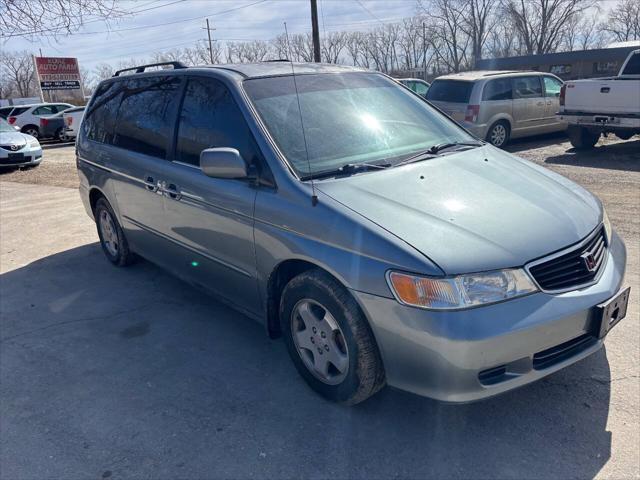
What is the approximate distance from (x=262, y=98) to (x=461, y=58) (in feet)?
228

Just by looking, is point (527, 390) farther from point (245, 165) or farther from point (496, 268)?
point (245, 165)

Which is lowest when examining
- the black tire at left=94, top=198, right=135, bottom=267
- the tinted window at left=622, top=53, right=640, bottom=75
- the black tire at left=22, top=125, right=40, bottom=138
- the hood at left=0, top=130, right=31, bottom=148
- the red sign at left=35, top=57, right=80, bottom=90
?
the black tire at left=94, top=198, right=135, bottom=267

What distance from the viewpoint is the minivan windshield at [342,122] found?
10.4 feet

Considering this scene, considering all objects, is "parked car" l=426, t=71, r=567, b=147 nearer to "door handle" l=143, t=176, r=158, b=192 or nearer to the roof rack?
the roof rack

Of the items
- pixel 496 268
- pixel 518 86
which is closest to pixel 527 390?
pixel 496 268

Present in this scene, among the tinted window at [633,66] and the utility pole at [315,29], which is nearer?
the tinted window at [633,66]

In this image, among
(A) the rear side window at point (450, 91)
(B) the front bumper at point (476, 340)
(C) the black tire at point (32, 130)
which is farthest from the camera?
(C) the black tire at point (32, 130)

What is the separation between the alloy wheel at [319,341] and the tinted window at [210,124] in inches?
35.6

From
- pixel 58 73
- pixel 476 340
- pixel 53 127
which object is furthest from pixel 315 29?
pixel 476 340

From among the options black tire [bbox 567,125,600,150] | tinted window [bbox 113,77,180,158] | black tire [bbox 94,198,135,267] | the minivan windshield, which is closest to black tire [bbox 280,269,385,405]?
the minivan windshield

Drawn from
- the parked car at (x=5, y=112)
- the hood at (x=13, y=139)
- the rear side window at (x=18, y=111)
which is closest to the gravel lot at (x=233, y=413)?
the hood at (x=13, y=139)

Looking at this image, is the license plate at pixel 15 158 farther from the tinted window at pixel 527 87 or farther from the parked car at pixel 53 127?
the tinted window at pixel 527 87

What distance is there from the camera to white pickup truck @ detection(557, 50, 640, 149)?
31.8ft

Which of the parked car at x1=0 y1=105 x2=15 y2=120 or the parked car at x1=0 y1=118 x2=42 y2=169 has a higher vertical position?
the parked car at x1=0 y1=105 x2=15 y2=120
